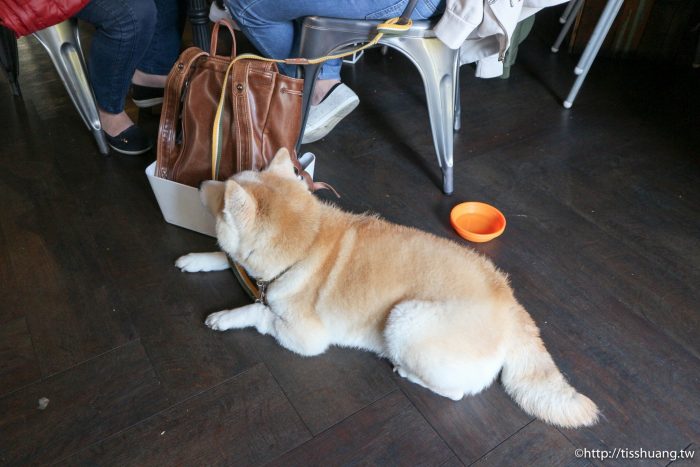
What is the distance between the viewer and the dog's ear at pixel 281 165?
4.53 feet

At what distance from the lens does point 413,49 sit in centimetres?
164

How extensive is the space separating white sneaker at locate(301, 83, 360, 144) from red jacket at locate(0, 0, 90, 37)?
2.98 ft

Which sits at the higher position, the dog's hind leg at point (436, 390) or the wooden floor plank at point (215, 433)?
the dog's hind leg at point (436, 390)

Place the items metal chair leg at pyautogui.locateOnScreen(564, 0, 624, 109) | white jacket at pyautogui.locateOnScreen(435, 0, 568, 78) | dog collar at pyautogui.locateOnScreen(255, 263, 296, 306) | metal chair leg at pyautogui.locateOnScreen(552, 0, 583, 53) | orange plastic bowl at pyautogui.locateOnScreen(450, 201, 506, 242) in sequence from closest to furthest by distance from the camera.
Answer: dog collar at pyautogui.locateOnScreen(255, 263, 296, 306) < white jacket at pyautogui.locateOnScreen(435, 0, 568, 78) < orange plastic bowl at pyautogui.locateOnScreen(450, 201, 506, 242) < metal chair leg at pyautogui.locateOnScreen(564, 0, 624, 109) < metal chair leg at pyautogui.locateOnScreen(552, 0, 583, 53)

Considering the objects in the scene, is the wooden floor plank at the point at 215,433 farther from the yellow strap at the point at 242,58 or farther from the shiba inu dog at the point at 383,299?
the yellow strap at the point at 242,58

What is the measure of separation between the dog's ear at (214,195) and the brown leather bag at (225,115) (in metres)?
0.21

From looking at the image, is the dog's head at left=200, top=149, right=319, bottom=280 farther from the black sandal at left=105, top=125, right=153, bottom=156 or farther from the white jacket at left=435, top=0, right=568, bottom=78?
the black sandal at left=105, top=125, right=153, bottom=156

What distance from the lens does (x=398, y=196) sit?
1.92 m

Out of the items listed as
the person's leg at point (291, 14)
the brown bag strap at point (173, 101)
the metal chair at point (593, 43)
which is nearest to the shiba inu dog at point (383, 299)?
the brown bag strap at point (173, 101)

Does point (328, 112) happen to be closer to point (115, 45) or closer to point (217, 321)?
point (115, 45)

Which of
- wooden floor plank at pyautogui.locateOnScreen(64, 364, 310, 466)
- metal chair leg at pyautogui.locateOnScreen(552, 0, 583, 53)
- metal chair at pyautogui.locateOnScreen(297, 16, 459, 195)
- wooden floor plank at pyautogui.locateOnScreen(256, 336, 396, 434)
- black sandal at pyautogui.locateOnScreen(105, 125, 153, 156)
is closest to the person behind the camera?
wooden floor plank at pyautogui.locateOnScreen(64, 364, 310, 466)

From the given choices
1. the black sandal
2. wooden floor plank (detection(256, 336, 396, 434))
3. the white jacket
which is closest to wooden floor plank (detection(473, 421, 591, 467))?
wooden floor plank (detection(256, 336, 396, 434))

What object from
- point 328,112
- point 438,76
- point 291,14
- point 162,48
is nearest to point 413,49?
point 438,76

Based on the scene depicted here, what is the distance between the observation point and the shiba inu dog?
1.16 meters
